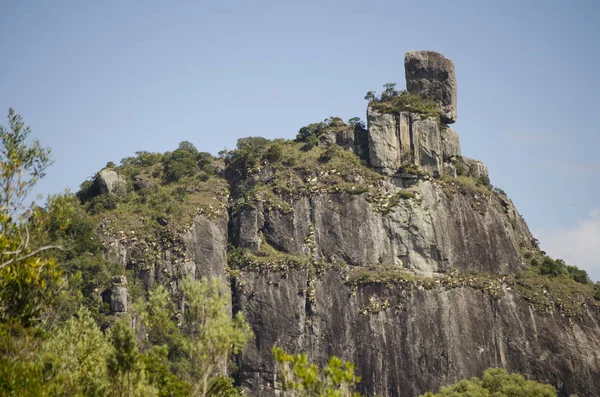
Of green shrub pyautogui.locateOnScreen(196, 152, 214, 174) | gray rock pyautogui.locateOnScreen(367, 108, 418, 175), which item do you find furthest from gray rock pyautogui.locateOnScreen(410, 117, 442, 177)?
green shrub pyautogui.locateOnScreen(196, 152, 214, 174)

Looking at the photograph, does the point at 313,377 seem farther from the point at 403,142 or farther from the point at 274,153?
the point at 403,142

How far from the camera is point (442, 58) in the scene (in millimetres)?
90812

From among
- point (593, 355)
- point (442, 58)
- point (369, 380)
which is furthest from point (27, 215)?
point (442, 58)

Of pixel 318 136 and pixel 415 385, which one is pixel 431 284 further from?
pixel 318 136

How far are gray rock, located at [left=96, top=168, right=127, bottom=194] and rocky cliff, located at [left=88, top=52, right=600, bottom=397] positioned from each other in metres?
0.51

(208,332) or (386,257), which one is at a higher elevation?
(386,257)

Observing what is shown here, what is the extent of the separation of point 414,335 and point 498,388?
1117 cm

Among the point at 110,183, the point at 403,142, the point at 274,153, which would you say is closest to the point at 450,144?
the point at 403,142

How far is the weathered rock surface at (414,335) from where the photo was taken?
229 ft

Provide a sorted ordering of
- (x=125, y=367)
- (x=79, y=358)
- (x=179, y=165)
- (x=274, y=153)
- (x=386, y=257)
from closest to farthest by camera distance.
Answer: (x=125, y=367) → (x=79, y=358) → (x=386, y=257) → (x=274, y=153) → (x=179, y=165)

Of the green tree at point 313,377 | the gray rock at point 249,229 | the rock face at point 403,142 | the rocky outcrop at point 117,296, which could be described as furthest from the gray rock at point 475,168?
the green tree at point 313,377

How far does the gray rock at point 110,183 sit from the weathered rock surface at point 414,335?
18.5m

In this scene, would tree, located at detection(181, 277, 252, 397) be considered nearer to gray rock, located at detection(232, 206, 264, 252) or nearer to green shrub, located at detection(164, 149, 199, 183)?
gray rock, located at detection(232, 206, 264, 252)

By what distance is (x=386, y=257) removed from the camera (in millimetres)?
78125
